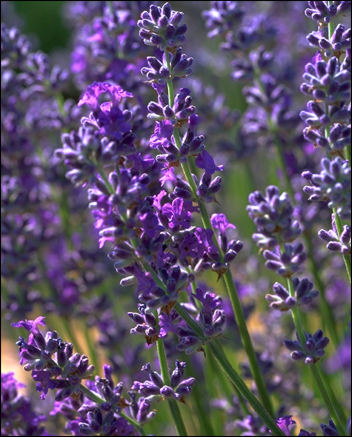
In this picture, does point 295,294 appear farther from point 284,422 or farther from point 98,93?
point 98,93

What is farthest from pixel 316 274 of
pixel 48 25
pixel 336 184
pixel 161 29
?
pixel 48 25

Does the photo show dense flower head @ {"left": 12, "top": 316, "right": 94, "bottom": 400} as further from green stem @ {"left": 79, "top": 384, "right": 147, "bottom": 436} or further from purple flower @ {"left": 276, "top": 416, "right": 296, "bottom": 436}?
purple flower @ {"left": 276, "top": 416, "right": 296, "bottom": 436}

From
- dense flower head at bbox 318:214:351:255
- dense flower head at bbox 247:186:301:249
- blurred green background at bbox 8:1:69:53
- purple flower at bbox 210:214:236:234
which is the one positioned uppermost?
blurred green background at bbox 8:1:69:53

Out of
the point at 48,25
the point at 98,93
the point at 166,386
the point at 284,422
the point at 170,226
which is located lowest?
the point at 284,422

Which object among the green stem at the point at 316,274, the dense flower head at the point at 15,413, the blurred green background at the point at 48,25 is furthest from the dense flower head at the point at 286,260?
the blurred green background at the point at 48,25

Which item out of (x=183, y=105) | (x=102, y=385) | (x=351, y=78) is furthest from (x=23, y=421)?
(x=351, y=78)

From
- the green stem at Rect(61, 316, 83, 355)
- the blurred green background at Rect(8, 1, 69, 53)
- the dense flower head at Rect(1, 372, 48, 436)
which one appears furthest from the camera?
the blurred green background at Rect(8, 1, 69, 53)

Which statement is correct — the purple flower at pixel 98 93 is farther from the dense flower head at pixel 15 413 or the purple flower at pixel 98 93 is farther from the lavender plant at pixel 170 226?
the dense flower head at pixel 15 413

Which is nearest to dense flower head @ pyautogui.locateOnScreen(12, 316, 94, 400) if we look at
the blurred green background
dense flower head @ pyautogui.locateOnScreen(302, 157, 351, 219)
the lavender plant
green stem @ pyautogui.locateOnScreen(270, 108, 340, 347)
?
the lavender plant
